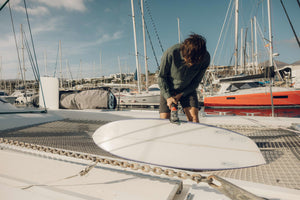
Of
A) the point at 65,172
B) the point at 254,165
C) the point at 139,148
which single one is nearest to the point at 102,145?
the point at 139,148

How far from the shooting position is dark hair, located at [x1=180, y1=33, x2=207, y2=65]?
68.9 inches

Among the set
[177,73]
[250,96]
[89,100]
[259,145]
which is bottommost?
[259,145]

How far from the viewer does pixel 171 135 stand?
1.93 metres

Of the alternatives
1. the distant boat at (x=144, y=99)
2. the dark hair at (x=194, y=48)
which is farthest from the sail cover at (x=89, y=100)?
the distant boat at (x=144, y=99)

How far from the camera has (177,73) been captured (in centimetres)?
212

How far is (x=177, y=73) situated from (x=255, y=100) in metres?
8.27

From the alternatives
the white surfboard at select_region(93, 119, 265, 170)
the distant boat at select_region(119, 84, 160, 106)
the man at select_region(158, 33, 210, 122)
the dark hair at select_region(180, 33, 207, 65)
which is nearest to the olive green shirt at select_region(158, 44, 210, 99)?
the man at select_region(158, 33, 210, 122)

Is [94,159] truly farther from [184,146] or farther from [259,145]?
[259,145]

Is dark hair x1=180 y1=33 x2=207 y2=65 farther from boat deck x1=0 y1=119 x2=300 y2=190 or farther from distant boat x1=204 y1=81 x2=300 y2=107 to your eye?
distant boat x1=204 y1=81 x2=300 y2=107

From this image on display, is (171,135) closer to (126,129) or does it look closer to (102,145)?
(126,129)

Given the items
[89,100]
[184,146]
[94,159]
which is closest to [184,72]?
[184,146]

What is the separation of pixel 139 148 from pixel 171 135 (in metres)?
0.39

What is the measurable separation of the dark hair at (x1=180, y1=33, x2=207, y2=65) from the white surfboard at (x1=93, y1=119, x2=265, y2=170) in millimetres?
659

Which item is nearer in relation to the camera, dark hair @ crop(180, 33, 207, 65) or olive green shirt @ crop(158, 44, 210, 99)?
dark hair @ crop(180, 33, 207, 65)
